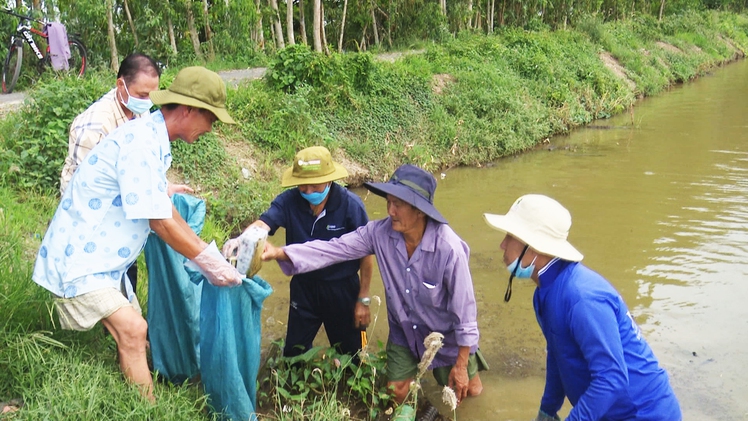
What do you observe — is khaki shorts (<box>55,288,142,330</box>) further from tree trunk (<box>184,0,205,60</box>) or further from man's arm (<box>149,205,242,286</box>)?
tree trunk (<box>184,0,205,60</box>)

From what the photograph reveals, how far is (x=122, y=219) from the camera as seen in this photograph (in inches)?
97.7

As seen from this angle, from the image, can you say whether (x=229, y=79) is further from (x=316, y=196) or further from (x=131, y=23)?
(x=316, y=196)

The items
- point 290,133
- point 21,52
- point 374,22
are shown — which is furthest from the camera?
point 374,22

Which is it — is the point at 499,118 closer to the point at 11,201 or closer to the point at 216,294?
the point at 11,201

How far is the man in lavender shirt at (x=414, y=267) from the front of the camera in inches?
118

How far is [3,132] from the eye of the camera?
593 cm

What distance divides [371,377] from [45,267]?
1799 mm

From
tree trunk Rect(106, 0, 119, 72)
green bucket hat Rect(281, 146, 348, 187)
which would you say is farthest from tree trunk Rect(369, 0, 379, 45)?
green bucket hat Rect(281, 146, 348, 187)

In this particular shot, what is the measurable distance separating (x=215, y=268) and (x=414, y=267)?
1032 mm

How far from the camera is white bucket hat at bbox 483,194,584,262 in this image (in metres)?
2.30

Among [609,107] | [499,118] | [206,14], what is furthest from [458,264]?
[609,107]

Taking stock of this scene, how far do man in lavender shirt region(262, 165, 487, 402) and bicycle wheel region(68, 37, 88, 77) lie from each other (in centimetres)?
677

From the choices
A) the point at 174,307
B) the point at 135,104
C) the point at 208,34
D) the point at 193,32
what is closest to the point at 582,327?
the point at 174,307

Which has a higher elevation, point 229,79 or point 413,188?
point 229,79
